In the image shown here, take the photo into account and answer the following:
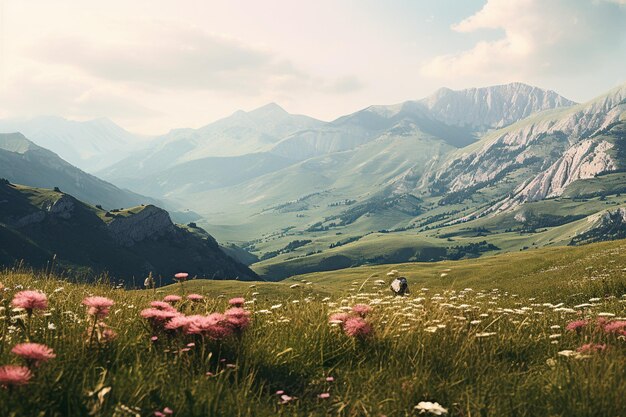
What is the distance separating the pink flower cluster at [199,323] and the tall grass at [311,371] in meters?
0.19

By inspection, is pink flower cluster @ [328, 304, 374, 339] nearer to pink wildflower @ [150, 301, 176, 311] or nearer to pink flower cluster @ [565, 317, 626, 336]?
pink wildflower @ [150, 301, 176, 311]

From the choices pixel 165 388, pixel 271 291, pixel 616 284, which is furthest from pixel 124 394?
pixel 271 291

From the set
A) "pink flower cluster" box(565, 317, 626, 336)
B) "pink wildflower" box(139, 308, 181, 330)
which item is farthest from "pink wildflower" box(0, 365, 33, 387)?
"pink flower cluster" box(565, 317, 626, 336)

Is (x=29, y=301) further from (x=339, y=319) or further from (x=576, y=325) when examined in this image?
(x=576, y=325)

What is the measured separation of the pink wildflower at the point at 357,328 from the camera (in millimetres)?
7023

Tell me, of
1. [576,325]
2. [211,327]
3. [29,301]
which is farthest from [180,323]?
[576,325]

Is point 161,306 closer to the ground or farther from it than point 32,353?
closer to the ground

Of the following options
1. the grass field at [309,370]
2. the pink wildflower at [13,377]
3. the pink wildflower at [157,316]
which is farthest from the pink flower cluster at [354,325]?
the pink wildflower at [13,377]

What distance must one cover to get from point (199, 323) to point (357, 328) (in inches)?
94.0

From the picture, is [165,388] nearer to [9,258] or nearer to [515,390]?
[515,390]

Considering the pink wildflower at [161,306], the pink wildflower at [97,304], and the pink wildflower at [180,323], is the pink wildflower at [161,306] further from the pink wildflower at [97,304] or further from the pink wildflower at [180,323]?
the pink wildflower at [97,304]

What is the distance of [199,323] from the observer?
596 centimetres

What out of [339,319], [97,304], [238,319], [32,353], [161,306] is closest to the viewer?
[32,353]

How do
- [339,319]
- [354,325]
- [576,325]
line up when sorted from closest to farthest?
[354,325] < [339,319] < [576,325]
